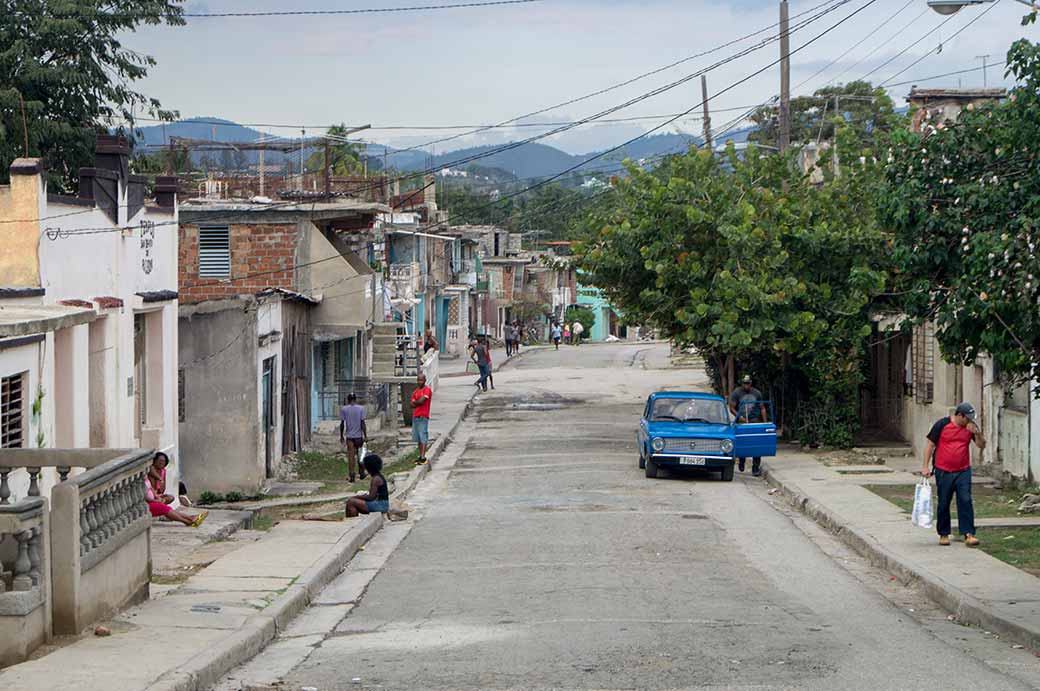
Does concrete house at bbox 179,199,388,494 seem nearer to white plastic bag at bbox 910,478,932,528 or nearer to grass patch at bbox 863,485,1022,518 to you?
grass patch at bbox 863,485,1022,518

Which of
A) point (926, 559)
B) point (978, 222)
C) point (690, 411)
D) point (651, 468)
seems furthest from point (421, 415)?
point (978, 222)

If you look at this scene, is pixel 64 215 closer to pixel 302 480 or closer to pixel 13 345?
pixel 13 345

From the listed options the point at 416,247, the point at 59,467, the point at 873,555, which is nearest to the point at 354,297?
the point at 873,555

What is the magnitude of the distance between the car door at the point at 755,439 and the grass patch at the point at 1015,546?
26.9 ft

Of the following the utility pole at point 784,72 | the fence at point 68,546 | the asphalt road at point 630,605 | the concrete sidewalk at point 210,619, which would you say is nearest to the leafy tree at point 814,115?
the utility pole at point 784,72

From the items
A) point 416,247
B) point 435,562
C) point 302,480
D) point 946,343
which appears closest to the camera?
point 946,343

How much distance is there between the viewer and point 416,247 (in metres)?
63.8

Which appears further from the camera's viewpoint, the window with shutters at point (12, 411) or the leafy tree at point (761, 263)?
the leafy tree at point (761, 263)

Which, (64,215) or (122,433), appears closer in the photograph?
(64,215)

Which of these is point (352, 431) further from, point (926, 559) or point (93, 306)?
point (926, 559)

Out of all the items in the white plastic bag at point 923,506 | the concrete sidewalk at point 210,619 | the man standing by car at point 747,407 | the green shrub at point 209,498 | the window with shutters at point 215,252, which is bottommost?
the green shrub at point 209,498

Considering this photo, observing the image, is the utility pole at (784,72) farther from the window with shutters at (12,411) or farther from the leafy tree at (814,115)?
the leafy tree at (814,115)

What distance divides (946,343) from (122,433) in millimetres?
11185

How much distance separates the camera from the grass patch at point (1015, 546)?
15.0 metres
